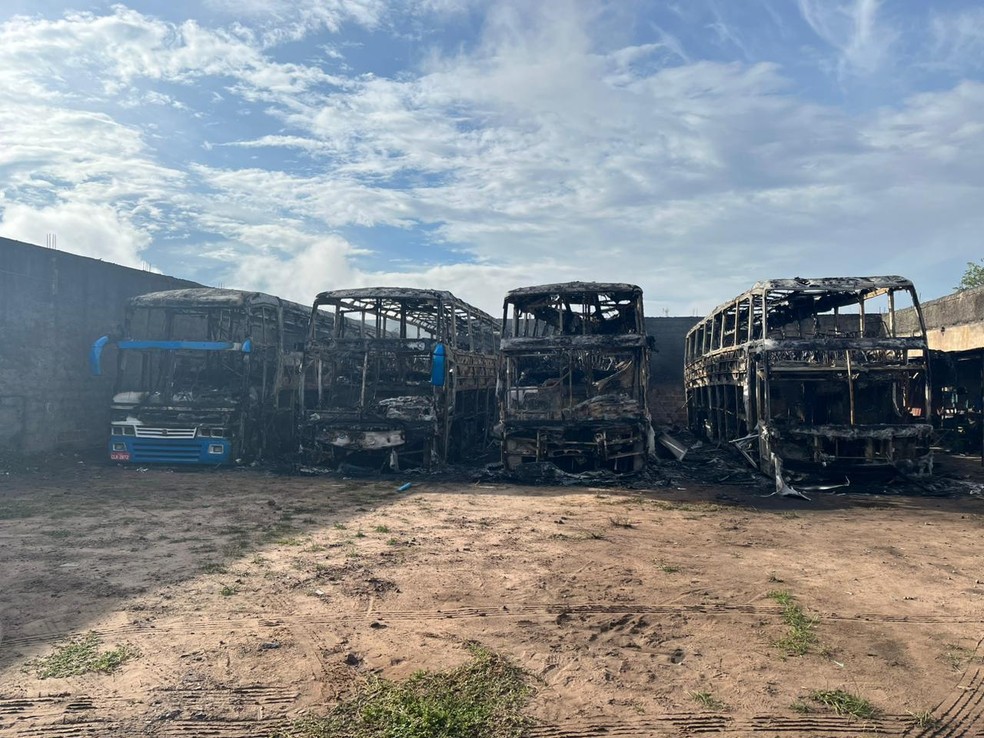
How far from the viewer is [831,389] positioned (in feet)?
33.0

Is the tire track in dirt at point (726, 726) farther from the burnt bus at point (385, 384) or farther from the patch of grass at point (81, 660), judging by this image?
the burnt bus at point (385, 384)

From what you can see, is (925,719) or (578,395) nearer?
(925,719)

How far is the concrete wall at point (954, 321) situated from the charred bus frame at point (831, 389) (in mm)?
5321

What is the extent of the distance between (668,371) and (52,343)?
1617cm

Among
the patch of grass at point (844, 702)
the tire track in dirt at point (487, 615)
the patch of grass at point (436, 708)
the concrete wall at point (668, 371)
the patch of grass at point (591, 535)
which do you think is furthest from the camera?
the concrete wall at point (668, 371)

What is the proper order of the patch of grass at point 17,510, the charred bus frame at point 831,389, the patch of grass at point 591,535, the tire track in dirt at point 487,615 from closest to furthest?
the tire track in dirt at point 487,615 < the patch of grass at point 591,535 < the patch of grass at point 17,510 < the charred bus frame at point 831,389

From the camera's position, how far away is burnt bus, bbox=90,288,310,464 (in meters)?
10.7

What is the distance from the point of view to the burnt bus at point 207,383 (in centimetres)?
1074

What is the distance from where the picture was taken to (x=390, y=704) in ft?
10.2

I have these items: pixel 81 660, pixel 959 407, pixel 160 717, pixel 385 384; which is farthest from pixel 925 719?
pixel 959 407

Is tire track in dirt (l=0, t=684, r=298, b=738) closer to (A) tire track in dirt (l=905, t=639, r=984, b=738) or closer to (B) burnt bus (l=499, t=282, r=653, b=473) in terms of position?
(A) tire track in dirt (l=905, t=639, r=984, b=738)

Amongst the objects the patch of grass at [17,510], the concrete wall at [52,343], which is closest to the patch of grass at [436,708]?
the patch of grass at [17,510]

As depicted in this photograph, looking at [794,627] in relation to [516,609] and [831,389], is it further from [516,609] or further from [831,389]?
[831,389]

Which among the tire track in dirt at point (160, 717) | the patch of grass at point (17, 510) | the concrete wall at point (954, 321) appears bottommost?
the tire track in dirt at point (160, 717)
